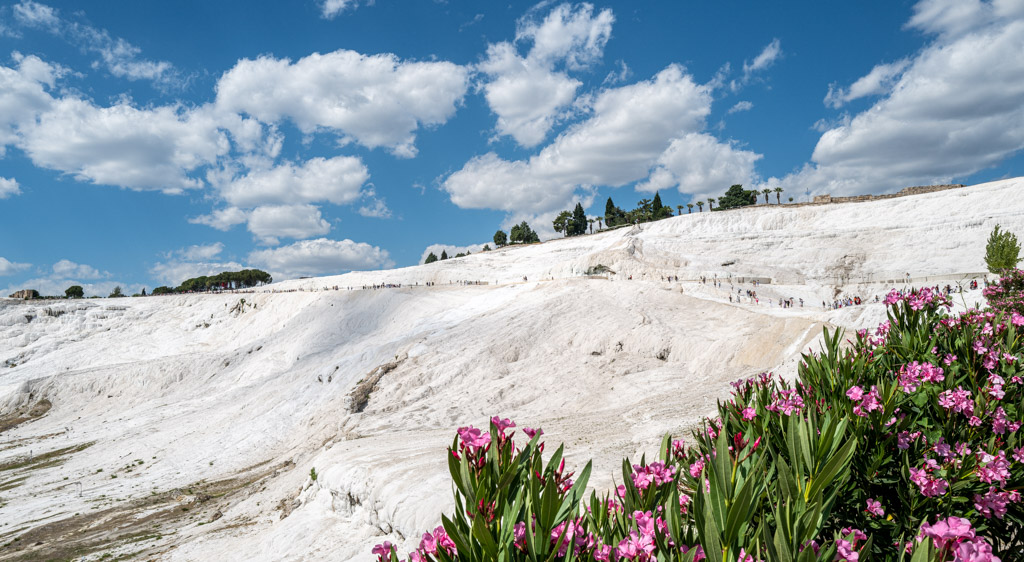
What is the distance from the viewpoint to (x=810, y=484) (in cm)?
262

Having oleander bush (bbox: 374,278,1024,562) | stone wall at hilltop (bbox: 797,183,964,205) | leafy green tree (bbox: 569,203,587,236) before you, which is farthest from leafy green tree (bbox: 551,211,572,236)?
oleander bush (bbox: 374,278,1024,562)

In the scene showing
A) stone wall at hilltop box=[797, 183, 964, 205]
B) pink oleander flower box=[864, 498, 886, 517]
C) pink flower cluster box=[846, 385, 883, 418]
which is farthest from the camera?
stone wall at hilltop box=[797, 183, 964, 205]

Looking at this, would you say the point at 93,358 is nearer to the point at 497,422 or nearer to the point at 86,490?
the point at 86,490

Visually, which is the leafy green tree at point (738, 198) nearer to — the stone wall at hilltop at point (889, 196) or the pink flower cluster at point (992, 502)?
the stone wall at hilltop at point (889, 196)

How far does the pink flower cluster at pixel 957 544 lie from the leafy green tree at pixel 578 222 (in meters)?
108

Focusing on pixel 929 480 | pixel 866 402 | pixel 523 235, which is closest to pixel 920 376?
pixel 866 402

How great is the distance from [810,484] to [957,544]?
60 centimetres

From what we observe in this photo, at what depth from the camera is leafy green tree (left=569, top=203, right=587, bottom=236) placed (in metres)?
109

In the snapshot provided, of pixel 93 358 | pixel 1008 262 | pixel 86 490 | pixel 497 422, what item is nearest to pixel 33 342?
pixel 93 358

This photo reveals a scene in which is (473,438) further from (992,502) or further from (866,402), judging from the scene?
(992,502)

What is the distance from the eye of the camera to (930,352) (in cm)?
530

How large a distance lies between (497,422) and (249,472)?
79.5 feet

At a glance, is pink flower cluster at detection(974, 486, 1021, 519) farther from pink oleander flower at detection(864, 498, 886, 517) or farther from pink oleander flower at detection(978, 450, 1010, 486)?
pink oleander flower at detection(864, 498, 886, 517)

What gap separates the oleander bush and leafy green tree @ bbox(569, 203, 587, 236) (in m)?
105
